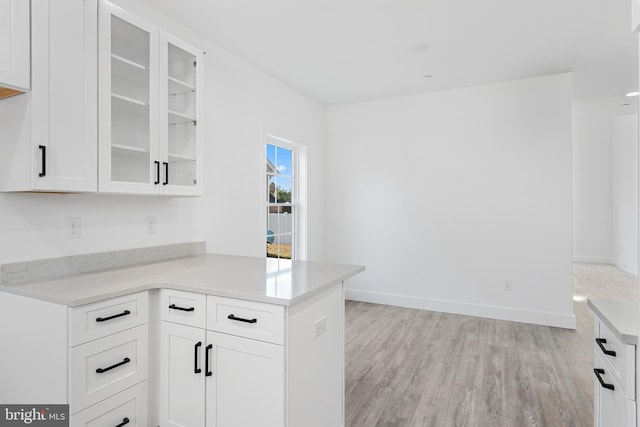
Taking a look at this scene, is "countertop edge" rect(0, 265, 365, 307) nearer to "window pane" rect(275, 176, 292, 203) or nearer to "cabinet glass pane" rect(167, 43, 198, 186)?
"cabinet glass pane" rect(167, 43, 198, 186)

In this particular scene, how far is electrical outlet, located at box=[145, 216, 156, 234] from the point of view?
100 inches

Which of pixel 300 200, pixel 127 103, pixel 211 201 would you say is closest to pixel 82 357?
pixel 127 103

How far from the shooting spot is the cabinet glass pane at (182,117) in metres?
2.35

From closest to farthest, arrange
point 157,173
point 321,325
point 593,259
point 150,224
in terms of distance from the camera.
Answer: point 321,325, point 157,173, point 150,224, point 593,259

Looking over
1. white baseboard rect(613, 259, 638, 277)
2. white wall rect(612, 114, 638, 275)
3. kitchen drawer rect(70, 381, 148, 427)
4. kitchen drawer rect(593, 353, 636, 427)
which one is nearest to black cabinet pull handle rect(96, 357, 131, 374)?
kitchen drawer rect(70, 381, 148, 427)

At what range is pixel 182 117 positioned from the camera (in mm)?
2422

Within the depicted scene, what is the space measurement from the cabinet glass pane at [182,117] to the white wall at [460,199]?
9.40 ft

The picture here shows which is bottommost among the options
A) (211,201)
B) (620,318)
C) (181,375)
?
(181,375)

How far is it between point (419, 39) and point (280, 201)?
7.54 ft

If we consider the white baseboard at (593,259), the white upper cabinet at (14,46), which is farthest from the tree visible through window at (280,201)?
the white baseboard at (593,259)

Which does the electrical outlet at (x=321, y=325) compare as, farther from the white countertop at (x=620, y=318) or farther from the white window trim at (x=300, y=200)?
the white window trim at (x=300, y=200)

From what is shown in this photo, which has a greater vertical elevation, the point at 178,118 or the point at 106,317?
the point at 178,118

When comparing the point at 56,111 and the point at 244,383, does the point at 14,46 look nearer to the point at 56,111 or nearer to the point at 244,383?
the point at 56,111

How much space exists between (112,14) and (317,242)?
140 inches
